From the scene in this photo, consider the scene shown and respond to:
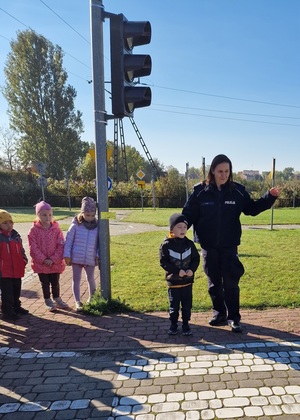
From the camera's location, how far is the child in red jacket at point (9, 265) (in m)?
4.53

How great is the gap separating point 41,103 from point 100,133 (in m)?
44.2

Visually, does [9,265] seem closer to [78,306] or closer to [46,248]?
[46,248]

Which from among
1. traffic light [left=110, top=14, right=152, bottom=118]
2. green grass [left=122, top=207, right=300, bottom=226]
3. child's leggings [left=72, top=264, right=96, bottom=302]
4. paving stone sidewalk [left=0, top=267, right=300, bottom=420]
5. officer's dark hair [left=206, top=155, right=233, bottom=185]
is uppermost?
traffic light [left=110, top=14, right=152, bottom=118]

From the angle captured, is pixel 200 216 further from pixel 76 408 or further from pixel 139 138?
pixel 139 138

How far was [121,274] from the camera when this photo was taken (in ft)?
22.1

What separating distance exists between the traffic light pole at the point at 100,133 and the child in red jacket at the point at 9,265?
110 cm

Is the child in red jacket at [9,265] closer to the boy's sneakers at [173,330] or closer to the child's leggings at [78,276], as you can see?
the child's leggings at [78,276]

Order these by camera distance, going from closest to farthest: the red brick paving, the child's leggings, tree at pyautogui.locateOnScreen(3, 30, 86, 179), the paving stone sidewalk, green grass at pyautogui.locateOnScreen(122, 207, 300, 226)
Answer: the paving stone sidewalk < the red brick paving < the child's leggings < green grass at pyautogui.locateOnScreen(122, 207, 300, 226) < tree at pyautogui.locateOnScreen(3, 30, 86, 179)

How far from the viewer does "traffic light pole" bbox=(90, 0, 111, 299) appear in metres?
4.33

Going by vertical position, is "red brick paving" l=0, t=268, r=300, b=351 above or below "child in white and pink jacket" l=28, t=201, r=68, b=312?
below

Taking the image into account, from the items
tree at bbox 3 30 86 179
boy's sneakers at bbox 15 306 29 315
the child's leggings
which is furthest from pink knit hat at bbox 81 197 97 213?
tree at bbox 3 30 86 179

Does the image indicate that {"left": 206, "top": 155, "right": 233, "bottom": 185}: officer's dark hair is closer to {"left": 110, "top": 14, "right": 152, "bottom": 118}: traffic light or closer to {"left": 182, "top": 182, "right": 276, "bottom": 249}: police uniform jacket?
{"left": 182, "top": 182, "right": 276, "bottom": 249}: police uniform jacket

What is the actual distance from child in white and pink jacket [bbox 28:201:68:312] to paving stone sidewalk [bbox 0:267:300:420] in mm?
589

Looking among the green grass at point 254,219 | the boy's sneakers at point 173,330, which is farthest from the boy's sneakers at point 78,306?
the green grass at point 254,219
